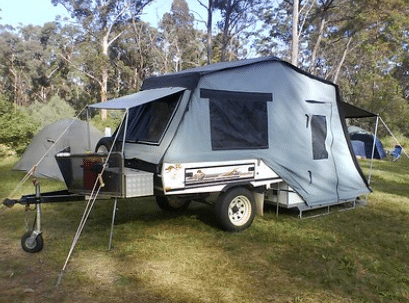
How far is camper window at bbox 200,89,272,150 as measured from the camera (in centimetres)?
579

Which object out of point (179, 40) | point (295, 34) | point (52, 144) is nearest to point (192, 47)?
point (179, 40)

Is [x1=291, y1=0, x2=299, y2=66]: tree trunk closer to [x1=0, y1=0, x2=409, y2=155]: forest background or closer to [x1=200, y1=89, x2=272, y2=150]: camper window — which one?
[x1=0, y1=0, x2=409, y2=155]: forest background

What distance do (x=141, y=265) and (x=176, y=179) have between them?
1.26 m

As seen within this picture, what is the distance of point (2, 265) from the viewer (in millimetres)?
4695

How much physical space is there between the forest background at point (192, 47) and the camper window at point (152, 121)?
13.1 m

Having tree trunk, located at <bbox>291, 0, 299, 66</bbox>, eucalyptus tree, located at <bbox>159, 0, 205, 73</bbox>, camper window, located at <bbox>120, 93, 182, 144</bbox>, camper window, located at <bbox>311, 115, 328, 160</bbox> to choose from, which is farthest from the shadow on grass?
eucalyptus tree, located at <bbox>159, 0, 205, 73</bbox>

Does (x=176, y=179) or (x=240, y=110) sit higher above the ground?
(x=240, y=110)

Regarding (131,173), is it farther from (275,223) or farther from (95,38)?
(95,38)

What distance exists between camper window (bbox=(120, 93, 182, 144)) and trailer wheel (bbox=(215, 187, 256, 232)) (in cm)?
139

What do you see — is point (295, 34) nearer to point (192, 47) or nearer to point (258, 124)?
point (258, 124)

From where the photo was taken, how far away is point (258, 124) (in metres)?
6.28

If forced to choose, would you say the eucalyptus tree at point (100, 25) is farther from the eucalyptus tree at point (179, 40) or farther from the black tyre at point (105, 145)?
the black tyre at point (105, 145)

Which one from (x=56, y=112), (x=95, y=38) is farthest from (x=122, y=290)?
(x=95, y=38)

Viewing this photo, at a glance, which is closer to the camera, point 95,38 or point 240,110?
A: point 240,110
